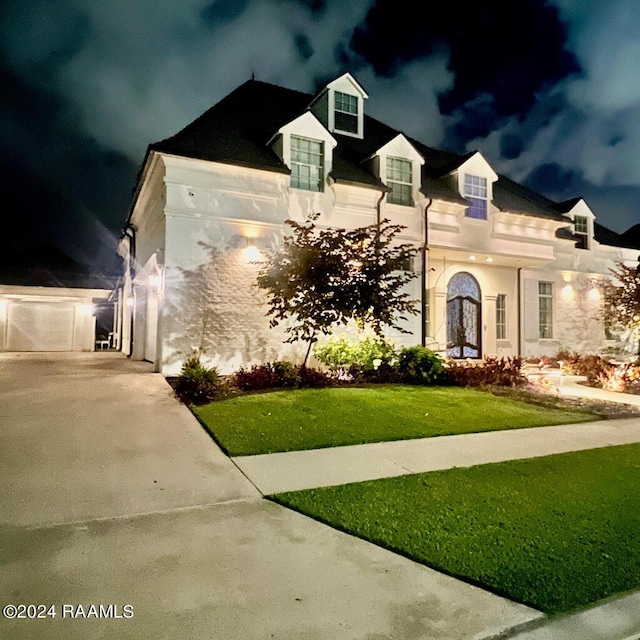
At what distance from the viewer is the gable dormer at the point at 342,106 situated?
15023 mm

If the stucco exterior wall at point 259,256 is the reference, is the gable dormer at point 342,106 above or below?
above

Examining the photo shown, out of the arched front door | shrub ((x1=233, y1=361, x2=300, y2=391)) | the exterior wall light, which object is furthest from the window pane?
the exterior wall light

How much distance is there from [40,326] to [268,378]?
46.4 feet

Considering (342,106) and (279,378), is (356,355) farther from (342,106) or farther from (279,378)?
(342,106)

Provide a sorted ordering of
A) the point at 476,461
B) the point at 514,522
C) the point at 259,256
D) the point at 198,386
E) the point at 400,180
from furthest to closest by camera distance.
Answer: the point at 400,180, the point at 259,256, the point at 198,386, the point at 476,461, the point at 514,522

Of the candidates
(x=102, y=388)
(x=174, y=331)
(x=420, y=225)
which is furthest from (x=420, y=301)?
(x=102, y=388)

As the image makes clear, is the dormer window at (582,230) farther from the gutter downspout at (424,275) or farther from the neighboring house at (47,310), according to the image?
the neighboring house at (47,310)

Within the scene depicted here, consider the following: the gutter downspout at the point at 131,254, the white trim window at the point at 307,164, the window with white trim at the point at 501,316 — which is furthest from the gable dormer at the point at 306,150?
the window with white trim at the point at 501,316

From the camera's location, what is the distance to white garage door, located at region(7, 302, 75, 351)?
61.9 feet

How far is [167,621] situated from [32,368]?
37.1 feet

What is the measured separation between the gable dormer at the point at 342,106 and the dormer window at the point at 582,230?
9.67 meters

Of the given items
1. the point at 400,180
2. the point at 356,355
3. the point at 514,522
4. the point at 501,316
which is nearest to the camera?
the point at 514,522

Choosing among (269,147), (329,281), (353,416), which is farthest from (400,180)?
(353,416)

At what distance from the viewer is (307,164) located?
1284 cm
